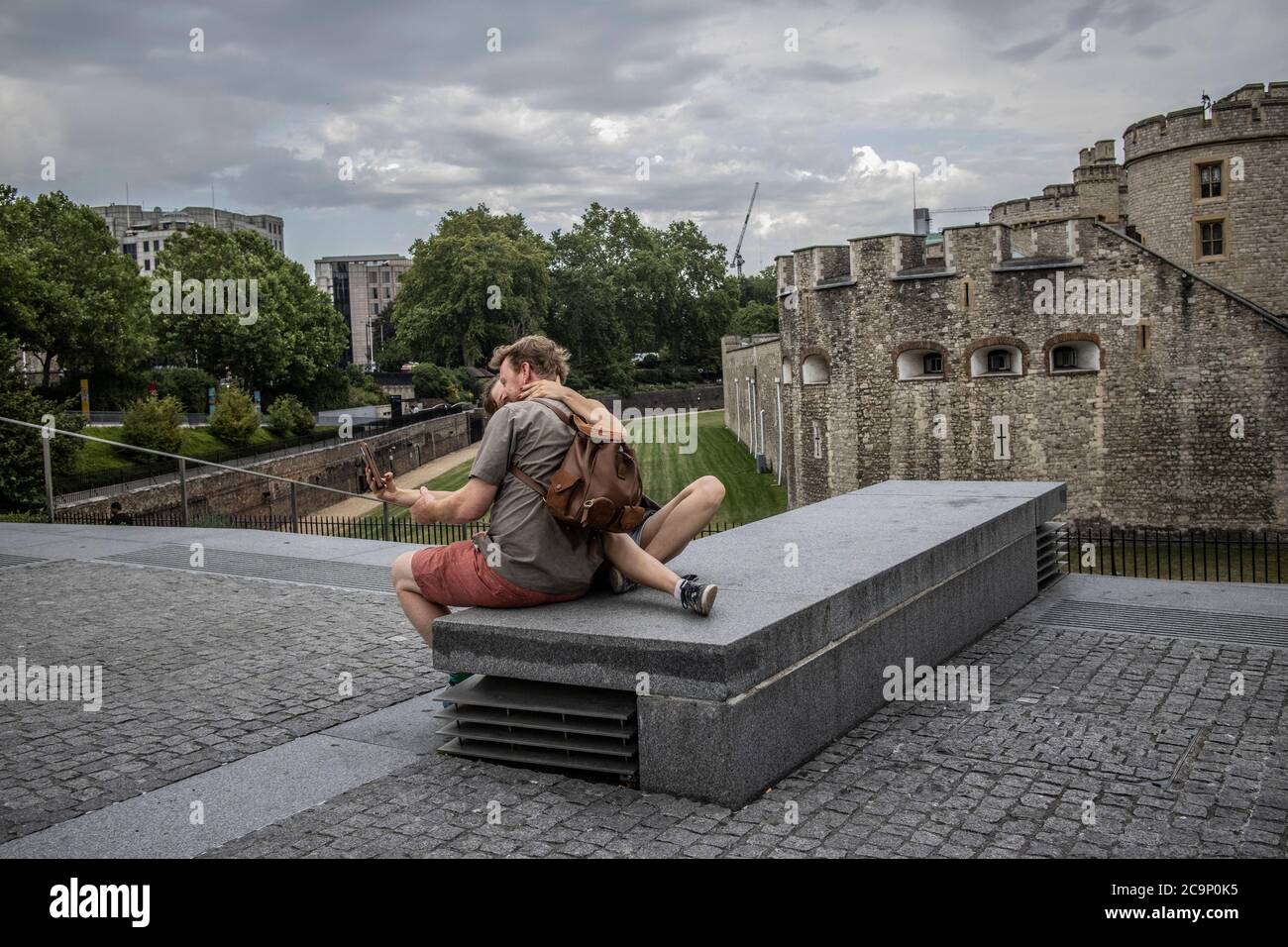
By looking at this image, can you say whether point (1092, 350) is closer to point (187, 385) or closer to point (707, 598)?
point (707, 598)

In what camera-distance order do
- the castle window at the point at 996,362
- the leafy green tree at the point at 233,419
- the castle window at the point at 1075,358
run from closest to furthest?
the castle window at the point at 1075,358, the castle window at the point at 996,362, the leafy green tree at the point at 233,419

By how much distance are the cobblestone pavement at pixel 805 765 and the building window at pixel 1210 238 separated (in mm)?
30240

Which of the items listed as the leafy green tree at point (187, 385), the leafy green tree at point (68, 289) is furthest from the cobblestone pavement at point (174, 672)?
the leafy green tree at point (187, 385)

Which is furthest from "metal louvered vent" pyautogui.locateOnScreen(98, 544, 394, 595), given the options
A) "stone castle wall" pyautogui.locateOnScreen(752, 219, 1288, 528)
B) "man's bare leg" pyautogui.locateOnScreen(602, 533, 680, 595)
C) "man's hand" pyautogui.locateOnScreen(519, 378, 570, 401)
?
"stone castle wall" pyautogui.locateOnScreen(752, 219, 1288, 528)

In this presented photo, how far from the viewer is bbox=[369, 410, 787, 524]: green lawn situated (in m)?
39.9

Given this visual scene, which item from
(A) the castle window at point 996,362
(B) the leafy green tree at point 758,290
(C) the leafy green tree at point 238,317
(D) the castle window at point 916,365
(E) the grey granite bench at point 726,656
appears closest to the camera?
(E) the grey granite bench at point 726,656

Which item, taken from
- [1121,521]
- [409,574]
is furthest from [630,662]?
[1121,521]

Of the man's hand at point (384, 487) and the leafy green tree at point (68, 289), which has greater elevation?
the leafy green tree at point (68, 289)

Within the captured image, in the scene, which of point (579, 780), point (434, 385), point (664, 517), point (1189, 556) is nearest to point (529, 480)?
point (664, 517)

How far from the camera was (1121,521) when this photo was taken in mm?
28625

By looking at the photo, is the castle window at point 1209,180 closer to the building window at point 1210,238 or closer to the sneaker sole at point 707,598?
the building window at point 1210,238

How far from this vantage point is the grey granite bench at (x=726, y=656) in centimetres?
476

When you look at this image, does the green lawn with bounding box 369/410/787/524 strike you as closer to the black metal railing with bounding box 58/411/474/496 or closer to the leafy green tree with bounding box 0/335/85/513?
the black metal railing with bounding box 58/411/474/496

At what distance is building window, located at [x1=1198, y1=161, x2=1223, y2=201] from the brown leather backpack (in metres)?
33.8
